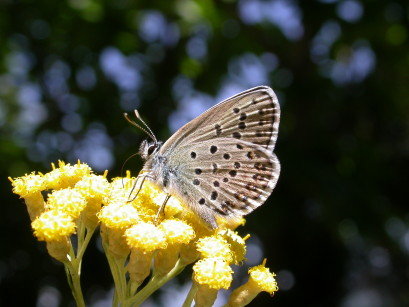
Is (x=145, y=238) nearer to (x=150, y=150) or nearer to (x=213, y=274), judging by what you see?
(x=213, y=274)

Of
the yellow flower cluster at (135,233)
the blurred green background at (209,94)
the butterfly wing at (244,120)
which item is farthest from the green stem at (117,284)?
the blurred green background at (209,94)

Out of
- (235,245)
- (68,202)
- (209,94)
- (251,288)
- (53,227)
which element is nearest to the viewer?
(53,227)

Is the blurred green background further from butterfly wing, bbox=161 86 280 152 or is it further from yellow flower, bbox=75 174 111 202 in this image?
yellow flower, bbox=75 174 111 202

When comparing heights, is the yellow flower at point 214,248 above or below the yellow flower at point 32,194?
below

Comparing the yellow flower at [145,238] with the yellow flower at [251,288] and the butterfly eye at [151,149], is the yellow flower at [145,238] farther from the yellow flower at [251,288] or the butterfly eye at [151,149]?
the butterfly eye at [151,149]

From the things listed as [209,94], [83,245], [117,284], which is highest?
[83,245]

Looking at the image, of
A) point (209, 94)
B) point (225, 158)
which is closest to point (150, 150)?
point (225, 158)
